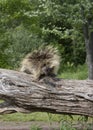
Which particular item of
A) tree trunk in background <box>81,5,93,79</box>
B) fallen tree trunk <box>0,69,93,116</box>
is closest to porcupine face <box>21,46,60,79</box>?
fallen tree trunk <box>0,69,93,116</box>

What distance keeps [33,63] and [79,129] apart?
45.7 inches

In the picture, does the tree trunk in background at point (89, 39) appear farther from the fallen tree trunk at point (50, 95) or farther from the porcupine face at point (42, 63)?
the fallen tree trunk at point (50, 95)

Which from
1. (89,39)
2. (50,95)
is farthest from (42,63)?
(89,39)

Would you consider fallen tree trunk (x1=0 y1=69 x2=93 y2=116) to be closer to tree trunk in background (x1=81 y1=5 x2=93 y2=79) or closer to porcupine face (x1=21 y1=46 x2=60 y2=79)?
porcupine face (x1=21 y1=46 x2=60 y2=79)

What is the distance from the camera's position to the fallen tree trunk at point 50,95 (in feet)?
18.5

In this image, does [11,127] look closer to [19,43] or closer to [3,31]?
[3,31]

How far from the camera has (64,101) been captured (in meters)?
5.65

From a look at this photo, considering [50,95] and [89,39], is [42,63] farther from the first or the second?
[89,39]

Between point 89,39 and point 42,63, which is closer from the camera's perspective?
point 42,63

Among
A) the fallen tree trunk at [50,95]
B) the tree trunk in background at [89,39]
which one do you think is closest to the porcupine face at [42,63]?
the fallen tree trunk at [50,95]

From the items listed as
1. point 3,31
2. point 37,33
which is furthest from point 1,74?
point 37,33

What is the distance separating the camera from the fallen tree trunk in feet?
18.5

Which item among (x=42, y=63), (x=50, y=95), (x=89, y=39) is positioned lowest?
(x=89, y=39)

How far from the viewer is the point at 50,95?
5.67 m
